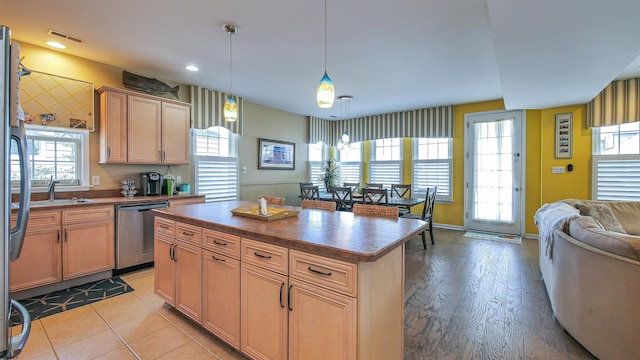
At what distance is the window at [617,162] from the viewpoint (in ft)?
14.1

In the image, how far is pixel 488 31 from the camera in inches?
108

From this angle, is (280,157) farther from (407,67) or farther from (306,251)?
(306,251)

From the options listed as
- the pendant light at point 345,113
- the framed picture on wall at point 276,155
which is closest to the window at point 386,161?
the pendant light at point 345,113

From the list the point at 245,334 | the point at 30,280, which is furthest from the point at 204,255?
the point at 30,280

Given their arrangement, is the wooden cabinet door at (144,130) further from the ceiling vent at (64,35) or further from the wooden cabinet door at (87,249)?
the wooden cabinet door at (87,249)

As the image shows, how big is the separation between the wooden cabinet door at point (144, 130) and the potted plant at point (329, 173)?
3755 millimetres

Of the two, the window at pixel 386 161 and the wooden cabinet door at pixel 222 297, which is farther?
the window at pixel 386 161

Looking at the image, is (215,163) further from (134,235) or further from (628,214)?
(628,214)

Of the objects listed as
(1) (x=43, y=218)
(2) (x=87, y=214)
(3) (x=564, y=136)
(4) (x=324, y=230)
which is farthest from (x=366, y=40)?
(3) (x=564, y=136)

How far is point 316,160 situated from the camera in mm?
7238

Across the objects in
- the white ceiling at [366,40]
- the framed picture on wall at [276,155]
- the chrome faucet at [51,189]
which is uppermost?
the white ceiling at [366,40]

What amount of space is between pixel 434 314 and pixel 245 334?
1.65 m

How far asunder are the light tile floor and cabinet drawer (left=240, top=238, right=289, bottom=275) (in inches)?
30.0

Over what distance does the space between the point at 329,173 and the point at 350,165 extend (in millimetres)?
764
